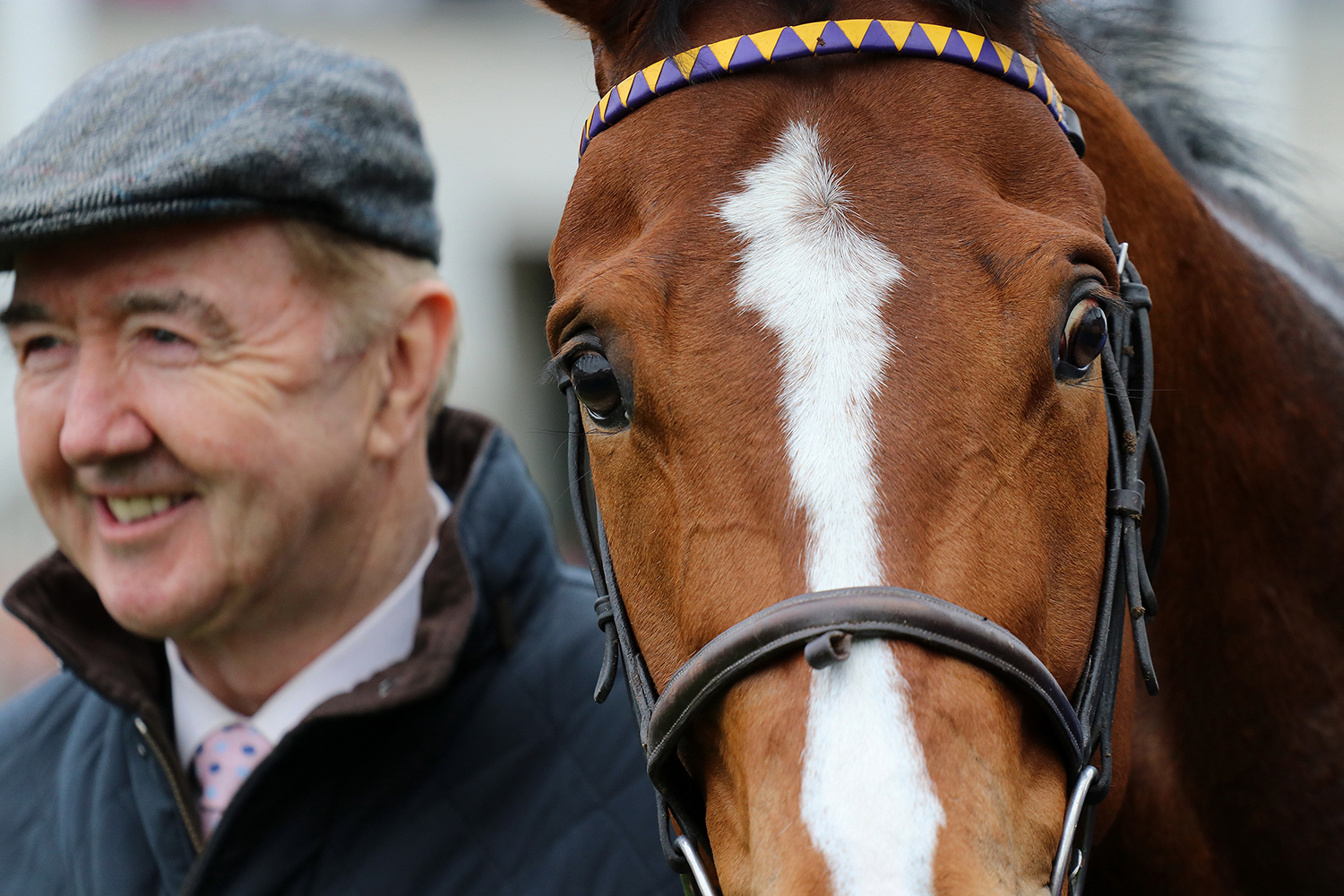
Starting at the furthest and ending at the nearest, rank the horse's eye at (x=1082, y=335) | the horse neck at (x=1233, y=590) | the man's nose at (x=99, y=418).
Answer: the man's nose at (x=99, y=418) < the horse neck at (x=1233, y=590) < the horse's eye at (x=1082, y=335)

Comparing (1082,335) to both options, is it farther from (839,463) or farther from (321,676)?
(321,676)

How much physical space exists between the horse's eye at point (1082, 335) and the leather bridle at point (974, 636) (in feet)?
0.21

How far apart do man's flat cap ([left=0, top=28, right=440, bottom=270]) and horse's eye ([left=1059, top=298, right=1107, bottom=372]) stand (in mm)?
1482

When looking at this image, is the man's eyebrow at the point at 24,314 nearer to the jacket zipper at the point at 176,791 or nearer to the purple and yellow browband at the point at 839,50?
the jacket zipper at the point at 176,791

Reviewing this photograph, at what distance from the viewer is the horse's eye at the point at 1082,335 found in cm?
168

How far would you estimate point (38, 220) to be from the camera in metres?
2.29

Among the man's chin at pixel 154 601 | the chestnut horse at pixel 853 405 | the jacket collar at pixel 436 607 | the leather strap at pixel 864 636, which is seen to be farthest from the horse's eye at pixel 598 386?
the man's chin at pixel 154 601

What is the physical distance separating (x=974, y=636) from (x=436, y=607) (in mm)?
1434

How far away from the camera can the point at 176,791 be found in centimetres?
249

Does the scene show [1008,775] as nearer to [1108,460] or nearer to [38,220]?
[1108,460]

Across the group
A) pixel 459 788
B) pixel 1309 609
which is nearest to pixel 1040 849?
pixel 1309 609

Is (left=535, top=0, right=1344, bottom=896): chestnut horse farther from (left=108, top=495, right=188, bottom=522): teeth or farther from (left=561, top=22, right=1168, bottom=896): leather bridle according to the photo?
(left=108, top=495, right=188, bottom=522): teeth

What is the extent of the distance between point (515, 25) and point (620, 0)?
10588 millimetres

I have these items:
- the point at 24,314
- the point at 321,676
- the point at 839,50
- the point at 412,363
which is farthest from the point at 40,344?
the point at 839,50
